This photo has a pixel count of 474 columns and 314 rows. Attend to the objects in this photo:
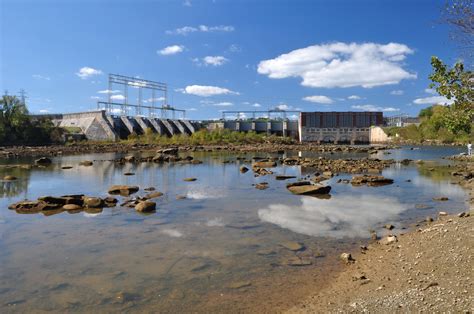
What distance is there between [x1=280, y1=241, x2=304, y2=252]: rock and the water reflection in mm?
1335

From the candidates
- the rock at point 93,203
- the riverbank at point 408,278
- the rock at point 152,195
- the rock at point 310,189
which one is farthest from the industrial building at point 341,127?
the riverbank at point 408,278

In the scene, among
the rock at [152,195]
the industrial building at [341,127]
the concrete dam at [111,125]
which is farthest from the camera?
the industrial building at [341,127]

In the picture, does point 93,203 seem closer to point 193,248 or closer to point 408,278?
point 193,248

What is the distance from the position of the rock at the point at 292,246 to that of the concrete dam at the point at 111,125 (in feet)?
310

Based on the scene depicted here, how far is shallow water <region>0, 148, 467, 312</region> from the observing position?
8641 millimetres

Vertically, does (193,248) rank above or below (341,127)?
below

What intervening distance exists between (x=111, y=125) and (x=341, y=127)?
80261 millimetres

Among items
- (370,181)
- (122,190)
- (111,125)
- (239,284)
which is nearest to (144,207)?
(122,190)

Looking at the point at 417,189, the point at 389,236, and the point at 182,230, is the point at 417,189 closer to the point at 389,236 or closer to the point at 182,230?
the point at 389,236

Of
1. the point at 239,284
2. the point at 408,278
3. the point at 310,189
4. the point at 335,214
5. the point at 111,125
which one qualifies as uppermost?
the point at 111,125

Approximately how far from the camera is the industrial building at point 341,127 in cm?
13612

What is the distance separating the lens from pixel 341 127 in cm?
13900

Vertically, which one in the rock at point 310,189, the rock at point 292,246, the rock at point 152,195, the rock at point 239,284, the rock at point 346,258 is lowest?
the rock at point 239,284

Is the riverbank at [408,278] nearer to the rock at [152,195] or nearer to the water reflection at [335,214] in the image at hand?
the water reflection at [335,214]
